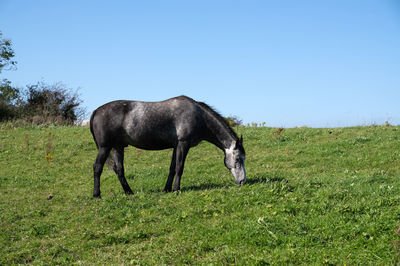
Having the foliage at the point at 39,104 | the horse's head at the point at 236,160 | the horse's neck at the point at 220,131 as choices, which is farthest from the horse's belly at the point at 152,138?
the foliage at the point at 39,104

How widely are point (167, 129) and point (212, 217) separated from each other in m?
3.84

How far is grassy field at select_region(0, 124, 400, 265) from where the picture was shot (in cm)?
742

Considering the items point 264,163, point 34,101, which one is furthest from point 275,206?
point 34,101

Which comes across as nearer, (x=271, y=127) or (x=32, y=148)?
(x=32, y=148)

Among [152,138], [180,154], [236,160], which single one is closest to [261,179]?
[236,160]

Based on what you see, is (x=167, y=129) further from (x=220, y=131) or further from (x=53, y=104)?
(x=53, y=104)

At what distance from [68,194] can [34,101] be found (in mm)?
30384

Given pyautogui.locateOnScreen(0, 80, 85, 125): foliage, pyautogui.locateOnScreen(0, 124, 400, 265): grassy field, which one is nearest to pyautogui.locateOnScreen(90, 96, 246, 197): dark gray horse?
pyautogui.locateOnScreen(0, 124, 400, 265): grassy field

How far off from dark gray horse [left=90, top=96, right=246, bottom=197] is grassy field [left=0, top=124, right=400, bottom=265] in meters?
1.04

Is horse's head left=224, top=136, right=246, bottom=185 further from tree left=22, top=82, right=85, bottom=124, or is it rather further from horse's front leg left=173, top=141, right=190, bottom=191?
tree left=22, top=82, right=85, bottom=124

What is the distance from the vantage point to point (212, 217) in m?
9.18

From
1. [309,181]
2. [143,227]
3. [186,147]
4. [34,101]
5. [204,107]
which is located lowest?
[143,227]

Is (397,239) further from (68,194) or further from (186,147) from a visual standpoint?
(68,194)

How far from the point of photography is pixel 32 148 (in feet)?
69.9
